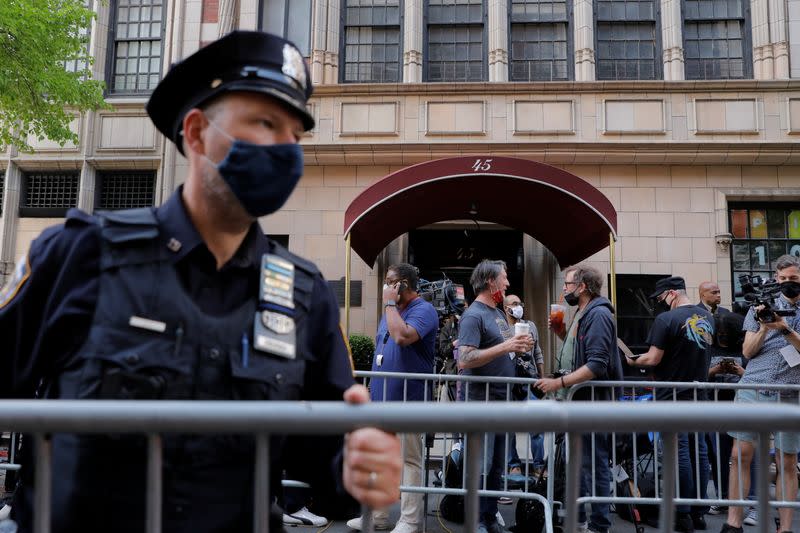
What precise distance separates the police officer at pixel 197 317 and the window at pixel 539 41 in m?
11.4

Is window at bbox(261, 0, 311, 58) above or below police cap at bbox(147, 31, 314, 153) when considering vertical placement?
above

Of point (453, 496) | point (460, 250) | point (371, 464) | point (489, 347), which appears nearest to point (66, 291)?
point (371, 464)

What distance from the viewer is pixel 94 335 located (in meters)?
1.54

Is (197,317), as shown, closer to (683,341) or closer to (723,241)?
(683,341)

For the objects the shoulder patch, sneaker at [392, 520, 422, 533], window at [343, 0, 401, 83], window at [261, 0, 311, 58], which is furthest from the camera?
window at [261, 0, 311, 58]

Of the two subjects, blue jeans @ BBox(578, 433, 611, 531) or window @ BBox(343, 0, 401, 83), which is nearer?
blue jeans @ BBox(578, 433, 611, 531)

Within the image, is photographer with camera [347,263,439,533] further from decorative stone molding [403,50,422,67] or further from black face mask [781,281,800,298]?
decorative stone molding [403,50,422,67]

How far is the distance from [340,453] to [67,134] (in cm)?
1111

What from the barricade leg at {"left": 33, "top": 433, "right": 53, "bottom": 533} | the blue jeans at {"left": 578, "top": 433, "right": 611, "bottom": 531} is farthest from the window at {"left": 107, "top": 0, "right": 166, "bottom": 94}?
the barricade leg at {"left": 33, "top": 433, "right": 53, "bottom": 533}

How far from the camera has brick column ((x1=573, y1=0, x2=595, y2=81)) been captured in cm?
1210

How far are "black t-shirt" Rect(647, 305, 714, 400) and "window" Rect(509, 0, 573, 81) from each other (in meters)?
7.78

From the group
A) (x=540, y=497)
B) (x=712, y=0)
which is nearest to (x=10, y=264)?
(x=540, y=497)

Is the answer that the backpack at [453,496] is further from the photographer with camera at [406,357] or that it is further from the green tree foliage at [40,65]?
the green tree foliage at [40,65]

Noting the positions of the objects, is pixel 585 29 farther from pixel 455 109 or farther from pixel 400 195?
pixel 400 195
